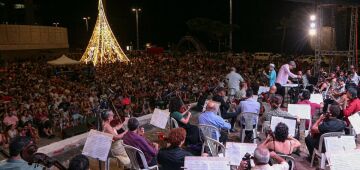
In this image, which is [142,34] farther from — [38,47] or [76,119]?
[76,119]

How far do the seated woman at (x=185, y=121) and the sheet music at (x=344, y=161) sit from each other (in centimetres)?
277

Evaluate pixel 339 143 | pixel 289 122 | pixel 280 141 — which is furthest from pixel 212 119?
pixel 339 143

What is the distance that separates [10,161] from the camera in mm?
4234

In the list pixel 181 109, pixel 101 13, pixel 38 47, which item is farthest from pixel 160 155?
pixel 38 47

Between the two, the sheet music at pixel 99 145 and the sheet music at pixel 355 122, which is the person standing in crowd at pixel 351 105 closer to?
the sheet music at pixel 355 122

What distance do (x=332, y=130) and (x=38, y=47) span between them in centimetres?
3588

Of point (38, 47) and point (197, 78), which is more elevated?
point (38, 47)

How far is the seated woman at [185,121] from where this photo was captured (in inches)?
264

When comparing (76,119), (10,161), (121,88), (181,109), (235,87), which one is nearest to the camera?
(10,161)

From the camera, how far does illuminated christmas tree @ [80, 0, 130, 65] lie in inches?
981

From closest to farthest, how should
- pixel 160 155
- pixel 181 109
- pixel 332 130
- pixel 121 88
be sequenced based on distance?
pixel 160 155 < pixel 332 130 < pixel 181 109 < pixel 121 88

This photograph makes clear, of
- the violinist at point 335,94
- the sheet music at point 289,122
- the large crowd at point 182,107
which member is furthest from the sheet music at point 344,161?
the violinist at point 335,94

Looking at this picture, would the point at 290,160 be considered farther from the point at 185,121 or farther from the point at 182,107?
the point at 182,107

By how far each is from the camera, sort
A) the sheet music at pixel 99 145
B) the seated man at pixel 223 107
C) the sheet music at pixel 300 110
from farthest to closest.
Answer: the seated man at pixel 223 107 < the sheet music at pixel 300 110 < the sheet music at pixel 99 145
